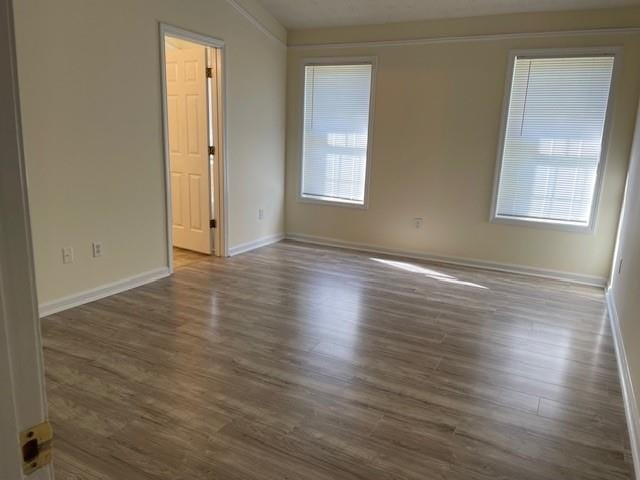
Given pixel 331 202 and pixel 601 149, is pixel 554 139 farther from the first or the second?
pixel 331 202

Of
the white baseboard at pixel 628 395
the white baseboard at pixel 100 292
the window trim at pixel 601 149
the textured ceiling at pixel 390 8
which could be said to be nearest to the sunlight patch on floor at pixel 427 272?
the window trim at pixel 601 149

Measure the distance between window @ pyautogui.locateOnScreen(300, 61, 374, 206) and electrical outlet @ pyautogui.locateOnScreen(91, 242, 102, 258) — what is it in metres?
2.81

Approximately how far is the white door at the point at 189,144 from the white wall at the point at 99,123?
0.98ft

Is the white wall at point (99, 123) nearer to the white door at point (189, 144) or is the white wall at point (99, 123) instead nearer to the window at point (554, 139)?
the white door at point (189, 144)

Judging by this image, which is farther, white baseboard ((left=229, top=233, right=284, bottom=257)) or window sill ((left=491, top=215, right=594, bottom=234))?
white baseboard ((left=229, top=233, right=284, bottom=257))

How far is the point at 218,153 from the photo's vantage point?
486 centimetres

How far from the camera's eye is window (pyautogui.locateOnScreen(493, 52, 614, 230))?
439 centimetres

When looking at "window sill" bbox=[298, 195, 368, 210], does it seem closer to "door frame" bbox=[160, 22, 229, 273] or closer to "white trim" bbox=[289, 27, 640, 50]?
"door frame" bbox=[160, 22, 229, 273]

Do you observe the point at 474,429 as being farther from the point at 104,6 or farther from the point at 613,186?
the point at 104,6

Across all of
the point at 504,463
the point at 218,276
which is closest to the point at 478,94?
the point at 218,276

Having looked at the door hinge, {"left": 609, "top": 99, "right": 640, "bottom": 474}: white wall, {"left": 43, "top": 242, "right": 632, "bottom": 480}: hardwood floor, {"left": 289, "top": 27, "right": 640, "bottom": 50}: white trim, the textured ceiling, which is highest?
the textured ceiling

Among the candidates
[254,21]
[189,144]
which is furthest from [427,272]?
[254,21]

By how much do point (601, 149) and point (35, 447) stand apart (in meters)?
5.00

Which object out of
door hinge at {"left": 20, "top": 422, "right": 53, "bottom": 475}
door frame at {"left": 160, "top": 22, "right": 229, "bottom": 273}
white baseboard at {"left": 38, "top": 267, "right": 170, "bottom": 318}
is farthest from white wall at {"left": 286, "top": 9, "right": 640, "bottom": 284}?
door hinge at {"left": 20, "top": 422, "right": 53, "bottom": 475}
